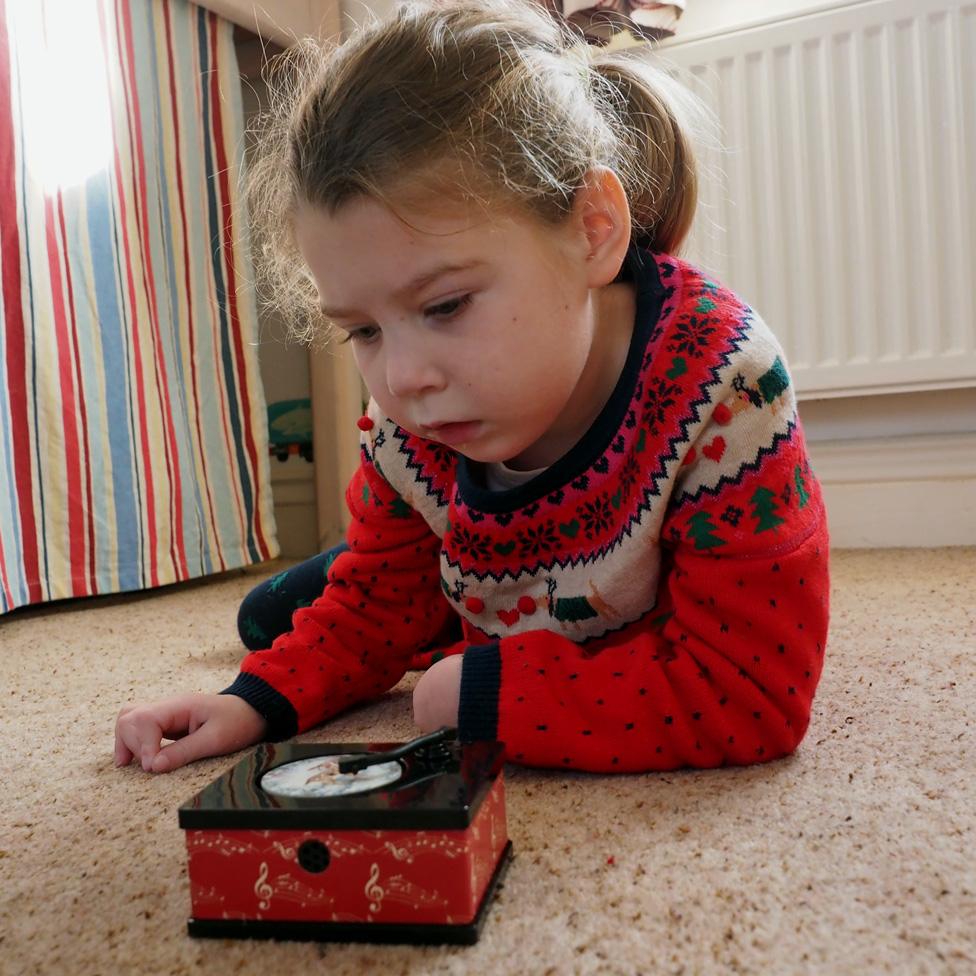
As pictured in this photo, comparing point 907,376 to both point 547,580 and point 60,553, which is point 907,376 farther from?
point 60,553

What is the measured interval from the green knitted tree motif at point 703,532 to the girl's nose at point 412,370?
18cm

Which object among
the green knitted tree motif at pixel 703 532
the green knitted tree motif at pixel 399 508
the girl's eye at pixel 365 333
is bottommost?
the green knitted tree motif at pixel 703 532

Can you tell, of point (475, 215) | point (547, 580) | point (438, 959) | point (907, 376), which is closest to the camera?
point (438, 959)

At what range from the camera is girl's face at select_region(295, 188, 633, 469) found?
23.4 inches

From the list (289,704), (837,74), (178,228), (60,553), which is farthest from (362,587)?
(837,74)

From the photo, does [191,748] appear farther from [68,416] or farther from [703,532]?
[68,416]

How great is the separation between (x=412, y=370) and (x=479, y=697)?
7.9 inches

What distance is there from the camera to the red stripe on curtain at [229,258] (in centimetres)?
169

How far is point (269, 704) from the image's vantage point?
0.75 m

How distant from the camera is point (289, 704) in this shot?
76 cm

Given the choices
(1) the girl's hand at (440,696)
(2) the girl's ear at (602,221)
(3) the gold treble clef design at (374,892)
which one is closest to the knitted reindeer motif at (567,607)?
(1) the girl's hand at (440,696)

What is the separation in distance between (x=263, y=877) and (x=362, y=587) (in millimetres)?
429

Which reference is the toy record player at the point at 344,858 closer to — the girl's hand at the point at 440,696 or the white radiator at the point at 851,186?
the girl's hand at the point at 440,696

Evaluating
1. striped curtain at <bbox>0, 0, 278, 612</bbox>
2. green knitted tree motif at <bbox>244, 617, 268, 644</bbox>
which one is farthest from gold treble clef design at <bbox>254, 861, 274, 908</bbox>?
striped curtain at <bbox>0, 0, 278, 612</bbox>
